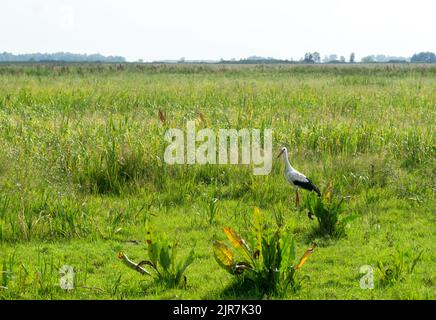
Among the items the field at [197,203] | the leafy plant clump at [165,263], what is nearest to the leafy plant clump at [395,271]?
the field at [197,203]

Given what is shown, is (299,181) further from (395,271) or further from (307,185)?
(395,271)

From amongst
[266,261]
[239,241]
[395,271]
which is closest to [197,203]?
[239,241]

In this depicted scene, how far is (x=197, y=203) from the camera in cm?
867

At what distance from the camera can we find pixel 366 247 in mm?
6832

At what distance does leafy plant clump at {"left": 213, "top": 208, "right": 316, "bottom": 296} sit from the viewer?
5.21 meters

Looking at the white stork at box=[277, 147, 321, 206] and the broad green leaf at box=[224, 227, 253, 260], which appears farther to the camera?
the white stork at box=[277, 147, 321, 206]

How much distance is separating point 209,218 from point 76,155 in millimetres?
3106

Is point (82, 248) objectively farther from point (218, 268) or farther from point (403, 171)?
point (403, 171)

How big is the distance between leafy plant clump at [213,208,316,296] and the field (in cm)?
14

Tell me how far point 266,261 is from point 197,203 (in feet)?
11.7

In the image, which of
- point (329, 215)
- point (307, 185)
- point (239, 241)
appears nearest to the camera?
point (239, 241)

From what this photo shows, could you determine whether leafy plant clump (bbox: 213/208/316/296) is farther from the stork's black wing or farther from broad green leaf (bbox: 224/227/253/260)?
the stork's black wing

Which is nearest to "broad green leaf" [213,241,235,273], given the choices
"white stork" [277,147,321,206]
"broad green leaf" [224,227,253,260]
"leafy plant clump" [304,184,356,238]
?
Result: "broad green leaf" [224,227,253,260]
